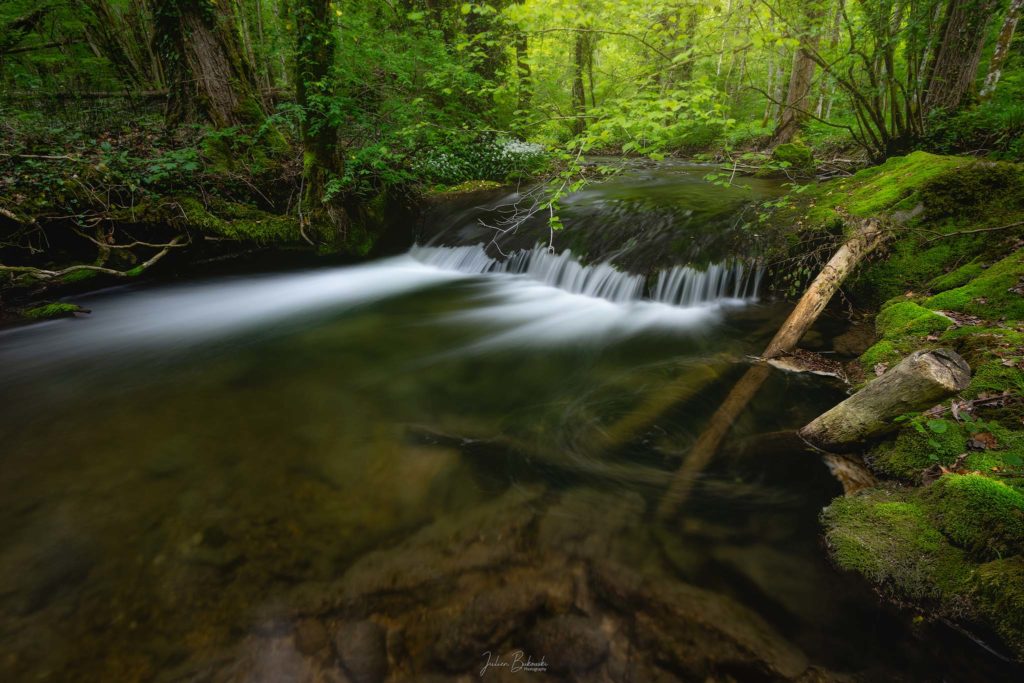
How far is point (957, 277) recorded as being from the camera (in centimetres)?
386

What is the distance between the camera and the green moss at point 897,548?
1910 mm

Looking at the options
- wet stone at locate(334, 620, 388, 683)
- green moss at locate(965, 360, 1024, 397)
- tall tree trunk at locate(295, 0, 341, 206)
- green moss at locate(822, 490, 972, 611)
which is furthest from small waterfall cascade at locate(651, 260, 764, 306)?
tall tree trunk at locate(295, 0, 341, 206)

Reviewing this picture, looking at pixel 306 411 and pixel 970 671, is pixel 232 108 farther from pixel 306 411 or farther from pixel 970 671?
pixel 970 671

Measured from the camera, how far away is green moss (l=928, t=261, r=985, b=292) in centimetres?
379

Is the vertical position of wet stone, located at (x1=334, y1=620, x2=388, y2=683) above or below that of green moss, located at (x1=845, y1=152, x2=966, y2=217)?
below

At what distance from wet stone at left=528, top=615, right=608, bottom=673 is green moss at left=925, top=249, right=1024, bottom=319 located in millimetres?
3809

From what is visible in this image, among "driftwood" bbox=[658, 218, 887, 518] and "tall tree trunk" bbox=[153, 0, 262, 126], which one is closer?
"driftwood" bbox=[658, 218, 887, 518]

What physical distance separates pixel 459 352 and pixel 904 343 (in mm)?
4253

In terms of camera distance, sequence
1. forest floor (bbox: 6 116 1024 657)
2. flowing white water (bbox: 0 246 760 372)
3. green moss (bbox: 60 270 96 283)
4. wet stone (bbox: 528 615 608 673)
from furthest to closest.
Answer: green moss (bbox: 60 270 96 283), flowing white water (bbox: 0 246 760 372), forest floor (bbox: 6 116 1024 657), wet stone (bbox: 528 615 608 673)

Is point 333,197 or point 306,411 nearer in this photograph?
point 306,411

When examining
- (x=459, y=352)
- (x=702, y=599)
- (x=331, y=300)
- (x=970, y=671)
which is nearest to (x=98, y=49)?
(x=331, y=300)

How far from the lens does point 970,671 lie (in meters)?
1.69

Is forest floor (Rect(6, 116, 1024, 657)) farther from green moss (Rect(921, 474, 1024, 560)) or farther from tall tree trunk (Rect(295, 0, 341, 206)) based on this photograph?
tall tree trunk (Rect(295, 0, 341, 206))

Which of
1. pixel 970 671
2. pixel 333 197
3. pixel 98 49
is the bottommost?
pixel 970 671
